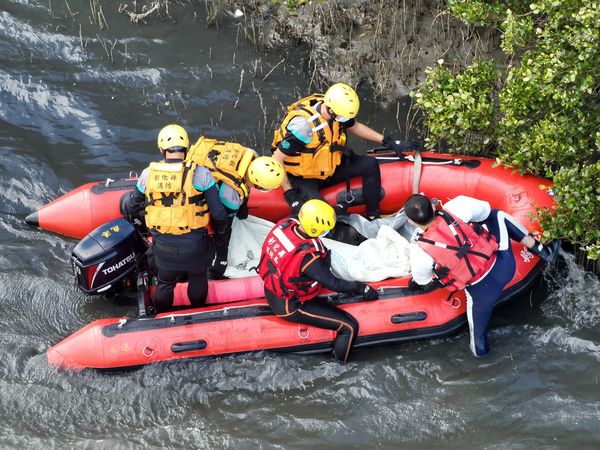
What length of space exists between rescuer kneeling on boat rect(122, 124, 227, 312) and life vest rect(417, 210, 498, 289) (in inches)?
57.0

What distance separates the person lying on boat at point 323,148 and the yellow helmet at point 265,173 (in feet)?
1.26

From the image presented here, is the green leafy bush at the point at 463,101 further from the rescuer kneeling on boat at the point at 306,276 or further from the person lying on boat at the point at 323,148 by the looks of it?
the rescuer kneeling on boat at the point at 306,276

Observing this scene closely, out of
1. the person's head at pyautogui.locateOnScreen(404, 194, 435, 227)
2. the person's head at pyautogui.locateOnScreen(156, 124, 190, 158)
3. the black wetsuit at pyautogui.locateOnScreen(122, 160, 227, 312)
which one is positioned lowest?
the black wetsuit at pyautogui.locateOnScreen(122, 160, 227, 312)

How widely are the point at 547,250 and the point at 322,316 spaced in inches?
67.8

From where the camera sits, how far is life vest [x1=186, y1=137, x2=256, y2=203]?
5.36 meters

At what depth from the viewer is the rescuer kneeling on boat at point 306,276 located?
4852 mm

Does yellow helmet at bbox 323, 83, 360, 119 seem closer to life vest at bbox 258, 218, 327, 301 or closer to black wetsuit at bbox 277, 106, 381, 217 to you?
black wetsuit at bbox 277, 106, 381, 217

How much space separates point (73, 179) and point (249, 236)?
1.95 metres

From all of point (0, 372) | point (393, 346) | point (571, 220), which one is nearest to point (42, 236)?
point (0, 372)

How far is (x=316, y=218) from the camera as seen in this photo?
4.80 m

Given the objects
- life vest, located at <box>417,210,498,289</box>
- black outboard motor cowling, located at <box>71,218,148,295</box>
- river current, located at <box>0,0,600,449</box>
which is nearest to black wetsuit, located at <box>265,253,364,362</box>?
river current, located at <box>0,0,600,449</box>

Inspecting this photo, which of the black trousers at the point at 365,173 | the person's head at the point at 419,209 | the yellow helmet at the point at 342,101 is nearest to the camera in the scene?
the person's head at the point at 419,209

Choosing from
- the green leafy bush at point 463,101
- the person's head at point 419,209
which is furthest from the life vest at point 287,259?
the green leafy bush at point 463,101

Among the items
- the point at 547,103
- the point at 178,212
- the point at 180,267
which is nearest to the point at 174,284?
the point at 180,267
